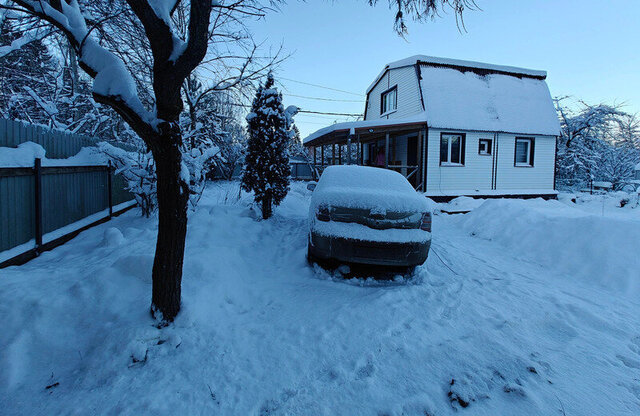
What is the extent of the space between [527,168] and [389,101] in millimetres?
7524

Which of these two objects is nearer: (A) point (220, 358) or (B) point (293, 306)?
(A) point (220, 358)

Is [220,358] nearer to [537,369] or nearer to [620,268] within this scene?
[537,369]

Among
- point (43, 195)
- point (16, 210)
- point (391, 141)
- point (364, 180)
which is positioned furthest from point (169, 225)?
point (391, 141)

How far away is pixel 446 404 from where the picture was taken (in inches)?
86.1

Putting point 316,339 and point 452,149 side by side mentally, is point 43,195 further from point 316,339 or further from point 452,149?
point 452,149

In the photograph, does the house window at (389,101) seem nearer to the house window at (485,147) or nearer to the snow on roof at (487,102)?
the snow on roof at (487,102)

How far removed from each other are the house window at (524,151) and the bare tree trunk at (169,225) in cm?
1676

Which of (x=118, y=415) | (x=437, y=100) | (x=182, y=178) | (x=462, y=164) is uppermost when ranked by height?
(x=437, y=100)

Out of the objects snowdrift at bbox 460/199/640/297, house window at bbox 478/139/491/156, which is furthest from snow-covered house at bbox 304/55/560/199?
snowdrift at bbox 460/199/640/297

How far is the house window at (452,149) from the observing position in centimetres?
1455

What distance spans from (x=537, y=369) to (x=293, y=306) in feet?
7.45

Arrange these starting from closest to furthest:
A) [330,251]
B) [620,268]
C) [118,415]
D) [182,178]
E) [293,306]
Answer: [118,415]
[182,178]
[293,306]
[330,251]
[620,268]

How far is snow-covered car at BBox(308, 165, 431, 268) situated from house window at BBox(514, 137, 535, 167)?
14.3 m

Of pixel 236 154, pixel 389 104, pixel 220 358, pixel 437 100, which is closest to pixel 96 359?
pixel 220 358
